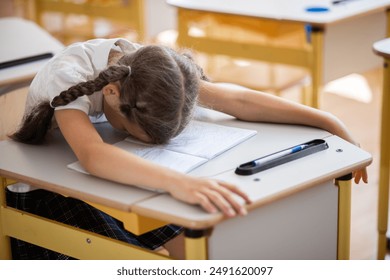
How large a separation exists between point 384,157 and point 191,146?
1073 mm

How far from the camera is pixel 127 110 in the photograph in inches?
70.0

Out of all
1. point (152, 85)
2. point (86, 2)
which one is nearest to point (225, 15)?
point (86, 2)

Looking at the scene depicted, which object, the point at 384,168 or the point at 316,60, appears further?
the point at 316,60

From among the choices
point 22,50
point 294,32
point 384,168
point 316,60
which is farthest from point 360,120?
point 22,50

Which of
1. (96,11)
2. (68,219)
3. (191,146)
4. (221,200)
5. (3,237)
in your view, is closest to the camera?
(221,200)

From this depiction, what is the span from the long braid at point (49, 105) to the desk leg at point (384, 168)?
118cm

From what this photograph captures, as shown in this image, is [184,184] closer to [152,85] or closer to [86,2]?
[152,85]

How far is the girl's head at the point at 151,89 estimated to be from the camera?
1.71 meters

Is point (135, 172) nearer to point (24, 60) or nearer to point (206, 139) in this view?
point (206, 139)

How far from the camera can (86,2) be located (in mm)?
4762

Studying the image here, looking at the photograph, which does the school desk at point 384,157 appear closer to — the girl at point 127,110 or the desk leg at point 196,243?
the girl at point 127,110

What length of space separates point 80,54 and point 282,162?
609 millimetres

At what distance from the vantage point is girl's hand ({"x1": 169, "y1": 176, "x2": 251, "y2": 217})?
4.92 feet

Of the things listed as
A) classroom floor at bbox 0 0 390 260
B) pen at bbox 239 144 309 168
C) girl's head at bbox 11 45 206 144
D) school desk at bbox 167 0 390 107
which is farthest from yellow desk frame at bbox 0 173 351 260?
school desk at bbox 167 0 390 107
